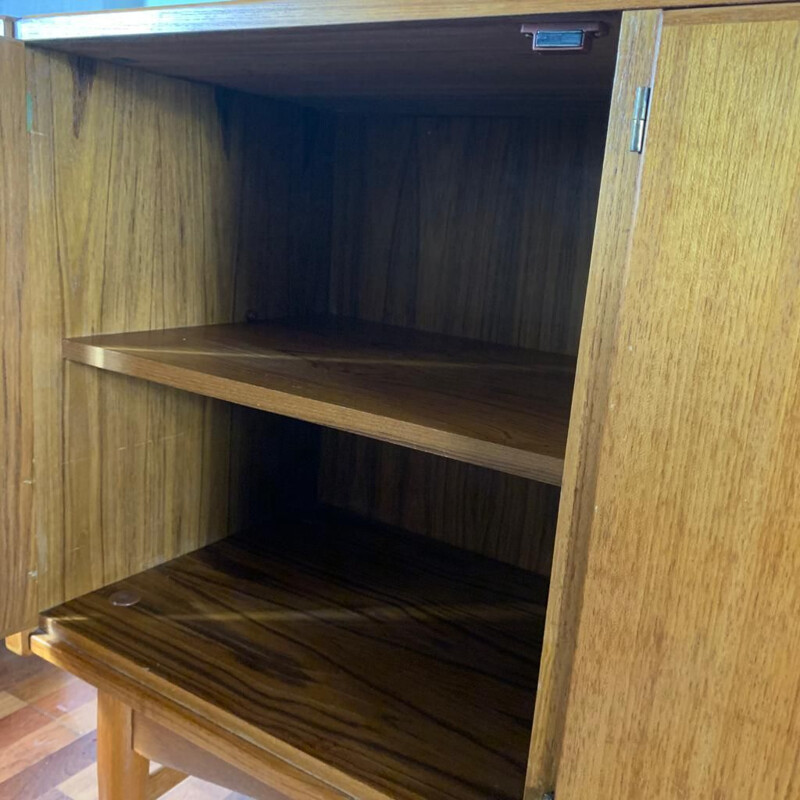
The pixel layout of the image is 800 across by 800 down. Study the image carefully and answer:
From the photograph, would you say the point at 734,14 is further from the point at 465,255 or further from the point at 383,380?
the point at 465,255

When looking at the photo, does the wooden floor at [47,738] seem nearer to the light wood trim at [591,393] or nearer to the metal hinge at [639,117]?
the light wood trim at [591,393]

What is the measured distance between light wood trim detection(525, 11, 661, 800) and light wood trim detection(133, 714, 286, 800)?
29cm

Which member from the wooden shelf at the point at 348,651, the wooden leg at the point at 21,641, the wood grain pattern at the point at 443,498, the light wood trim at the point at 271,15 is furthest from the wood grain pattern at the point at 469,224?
the wooden leg at the point at 21,641

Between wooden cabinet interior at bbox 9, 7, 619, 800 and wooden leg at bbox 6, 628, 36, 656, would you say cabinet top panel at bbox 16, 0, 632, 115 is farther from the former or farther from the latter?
wooden leg at bbox 6, 628, 36, 656

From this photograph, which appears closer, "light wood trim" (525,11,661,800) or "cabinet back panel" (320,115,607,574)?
"light wood trim" (525,11,661,800)

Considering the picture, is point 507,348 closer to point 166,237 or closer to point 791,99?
point 166,237

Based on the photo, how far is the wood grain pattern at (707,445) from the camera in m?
0.37

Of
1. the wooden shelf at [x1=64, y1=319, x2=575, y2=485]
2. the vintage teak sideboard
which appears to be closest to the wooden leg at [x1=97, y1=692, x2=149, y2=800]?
the vintage teak sideboard

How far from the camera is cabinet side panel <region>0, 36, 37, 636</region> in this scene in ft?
2.12

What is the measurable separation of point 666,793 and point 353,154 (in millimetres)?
791

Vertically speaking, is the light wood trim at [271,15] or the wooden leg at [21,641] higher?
the light wood trim at [271,15]

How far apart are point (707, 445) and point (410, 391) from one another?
290mm

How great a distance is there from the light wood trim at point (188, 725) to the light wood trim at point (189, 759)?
0.04m

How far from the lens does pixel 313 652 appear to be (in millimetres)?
760
